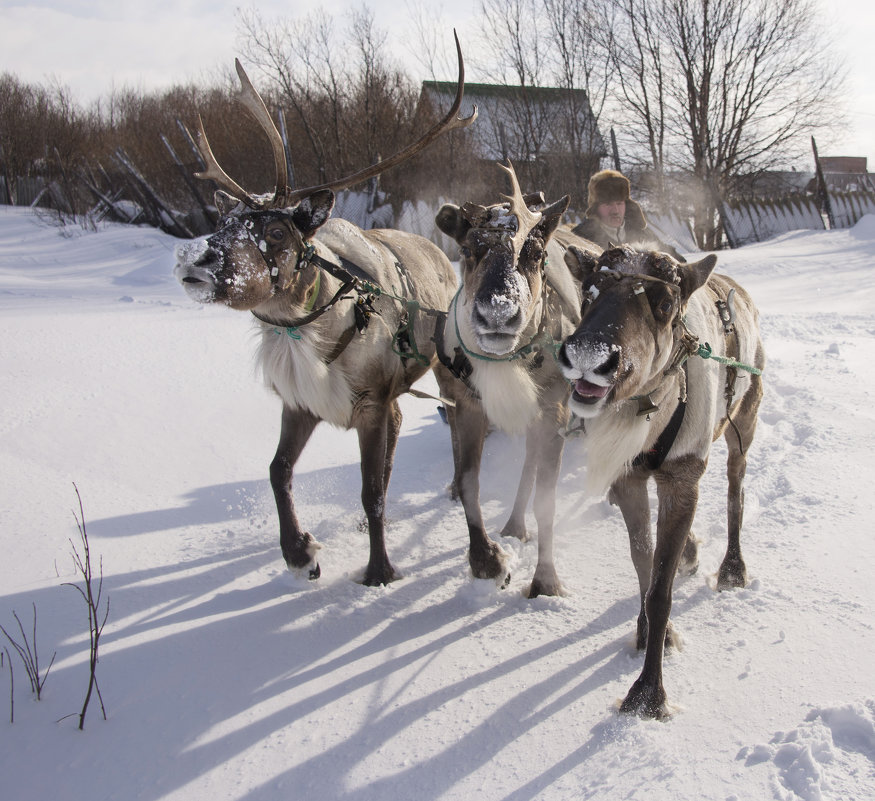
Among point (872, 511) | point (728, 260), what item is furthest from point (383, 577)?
point (728, 260)

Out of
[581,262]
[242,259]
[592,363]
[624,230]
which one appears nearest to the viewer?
[592,363]

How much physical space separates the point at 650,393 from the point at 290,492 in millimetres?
1944

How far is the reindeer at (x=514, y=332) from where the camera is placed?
2955mm

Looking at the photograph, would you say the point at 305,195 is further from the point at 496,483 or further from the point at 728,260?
the point at 728,260

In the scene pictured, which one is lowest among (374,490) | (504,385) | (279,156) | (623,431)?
(374,490)

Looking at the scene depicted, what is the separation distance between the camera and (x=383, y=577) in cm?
354

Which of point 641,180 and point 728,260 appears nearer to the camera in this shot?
point 728,260

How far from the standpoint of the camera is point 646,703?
2.51 m

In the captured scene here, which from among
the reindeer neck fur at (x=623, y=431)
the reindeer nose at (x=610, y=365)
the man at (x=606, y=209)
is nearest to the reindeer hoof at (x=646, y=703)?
the reindeer neck fur at (x=623, y=431)

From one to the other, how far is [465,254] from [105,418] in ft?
10.7

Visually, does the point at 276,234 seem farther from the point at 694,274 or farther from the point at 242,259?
the point at 694,274

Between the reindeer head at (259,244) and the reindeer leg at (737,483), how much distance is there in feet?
6.50

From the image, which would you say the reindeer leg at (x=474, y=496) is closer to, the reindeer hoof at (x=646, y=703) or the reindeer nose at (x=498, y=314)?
the reindeer nose at (x=498, y=314)

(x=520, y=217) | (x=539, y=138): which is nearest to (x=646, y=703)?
(x=520, y=217)
